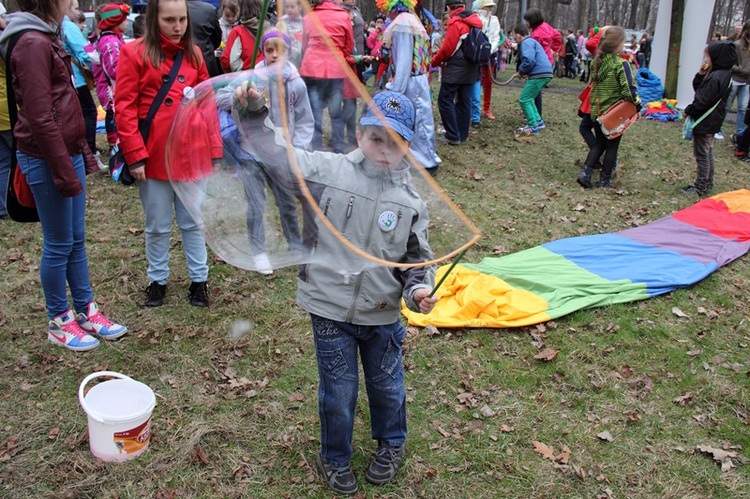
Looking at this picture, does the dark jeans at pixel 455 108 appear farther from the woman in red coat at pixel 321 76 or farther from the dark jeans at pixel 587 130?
the woman in red coat at pixel 321 76

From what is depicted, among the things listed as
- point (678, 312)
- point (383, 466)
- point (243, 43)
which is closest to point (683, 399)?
point (678, 312)

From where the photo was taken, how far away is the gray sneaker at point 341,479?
2.95m

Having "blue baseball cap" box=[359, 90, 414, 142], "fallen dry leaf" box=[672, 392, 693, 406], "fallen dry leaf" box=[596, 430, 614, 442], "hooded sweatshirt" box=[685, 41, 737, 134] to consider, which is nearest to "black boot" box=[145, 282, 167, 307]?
"blue baseball cap" box=[359, 90, 414, 142]

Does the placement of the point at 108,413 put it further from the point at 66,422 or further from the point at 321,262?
the point at 321,262

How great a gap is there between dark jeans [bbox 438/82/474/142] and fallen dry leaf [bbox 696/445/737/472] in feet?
22.6

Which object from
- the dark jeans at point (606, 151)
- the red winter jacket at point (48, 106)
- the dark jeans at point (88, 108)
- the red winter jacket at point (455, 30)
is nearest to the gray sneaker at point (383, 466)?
the red winter jacket at point (48, 106)

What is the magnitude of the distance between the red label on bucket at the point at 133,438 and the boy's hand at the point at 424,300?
1.61 metres

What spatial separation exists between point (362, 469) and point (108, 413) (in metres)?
1.37

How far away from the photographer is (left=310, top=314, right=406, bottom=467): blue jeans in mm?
2646

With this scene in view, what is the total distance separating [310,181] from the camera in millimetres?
2234

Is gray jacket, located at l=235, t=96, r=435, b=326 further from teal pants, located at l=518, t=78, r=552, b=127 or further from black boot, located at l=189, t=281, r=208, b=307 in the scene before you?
teal pants, located at l=518, t=78, r=552, b=127

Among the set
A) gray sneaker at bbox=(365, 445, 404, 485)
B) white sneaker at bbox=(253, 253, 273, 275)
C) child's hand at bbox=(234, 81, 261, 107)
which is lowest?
gray sneaker at bbox=(365, 445, 404, 485)

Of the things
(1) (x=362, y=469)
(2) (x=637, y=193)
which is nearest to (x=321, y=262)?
(1) (x=362, y=469)

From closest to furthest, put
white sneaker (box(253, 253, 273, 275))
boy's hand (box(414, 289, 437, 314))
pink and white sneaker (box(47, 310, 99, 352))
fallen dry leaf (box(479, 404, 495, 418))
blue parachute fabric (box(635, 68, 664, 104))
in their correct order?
boy's hand (box(414, 289, 437, 314)) → white sneaker (box(253, 253, 273, 275)) → fallen dry leaf (box(479, 404, 495, 418)) → pink and white sneaker (box(47, 310, 99, 352)) → blue parachute fabric (box(635, 68, 664, 104))
